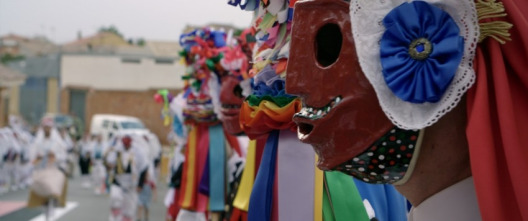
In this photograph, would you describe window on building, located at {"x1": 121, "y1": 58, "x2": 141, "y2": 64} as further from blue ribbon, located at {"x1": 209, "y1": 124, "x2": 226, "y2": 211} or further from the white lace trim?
the white lace trim

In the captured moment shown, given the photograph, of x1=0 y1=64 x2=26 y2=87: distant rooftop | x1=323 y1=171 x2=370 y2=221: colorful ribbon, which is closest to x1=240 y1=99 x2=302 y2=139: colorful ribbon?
x1=323 y1=171 x2=370 y2=221: colorful ribbon

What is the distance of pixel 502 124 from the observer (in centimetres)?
142

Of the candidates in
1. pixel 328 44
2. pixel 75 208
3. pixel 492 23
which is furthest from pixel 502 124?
pixel 75 208

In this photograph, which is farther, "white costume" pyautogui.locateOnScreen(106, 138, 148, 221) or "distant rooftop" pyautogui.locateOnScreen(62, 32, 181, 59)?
"distant rooftop" pyautogui.locateOnScreen(62, 32, 181, 59)

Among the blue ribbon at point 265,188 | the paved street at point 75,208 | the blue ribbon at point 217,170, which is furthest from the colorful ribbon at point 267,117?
the paved street at point 75,208

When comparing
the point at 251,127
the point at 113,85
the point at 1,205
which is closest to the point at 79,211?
the point at 1,205

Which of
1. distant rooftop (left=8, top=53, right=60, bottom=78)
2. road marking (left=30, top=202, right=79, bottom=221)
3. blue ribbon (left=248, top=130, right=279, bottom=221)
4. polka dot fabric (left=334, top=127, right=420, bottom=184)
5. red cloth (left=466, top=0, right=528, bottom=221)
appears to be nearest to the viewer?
red cloth (left=466, top=0, right=528, bottom=221)

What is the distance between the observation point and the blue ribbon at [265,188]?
2904 millimetres

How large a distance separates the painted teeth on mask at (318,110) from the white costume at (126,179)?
10.6 metres

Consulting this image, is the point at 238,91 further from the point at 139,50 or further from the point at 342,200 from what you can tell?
the point at 139,50

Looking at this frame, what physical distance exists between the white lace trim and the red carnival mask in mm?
39

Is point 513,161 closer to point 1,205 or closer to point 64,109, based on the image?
point 1,205

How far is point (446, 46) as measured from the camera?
1.48 m

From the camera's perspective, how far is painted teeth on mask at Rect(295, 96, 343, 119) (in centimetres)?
166
